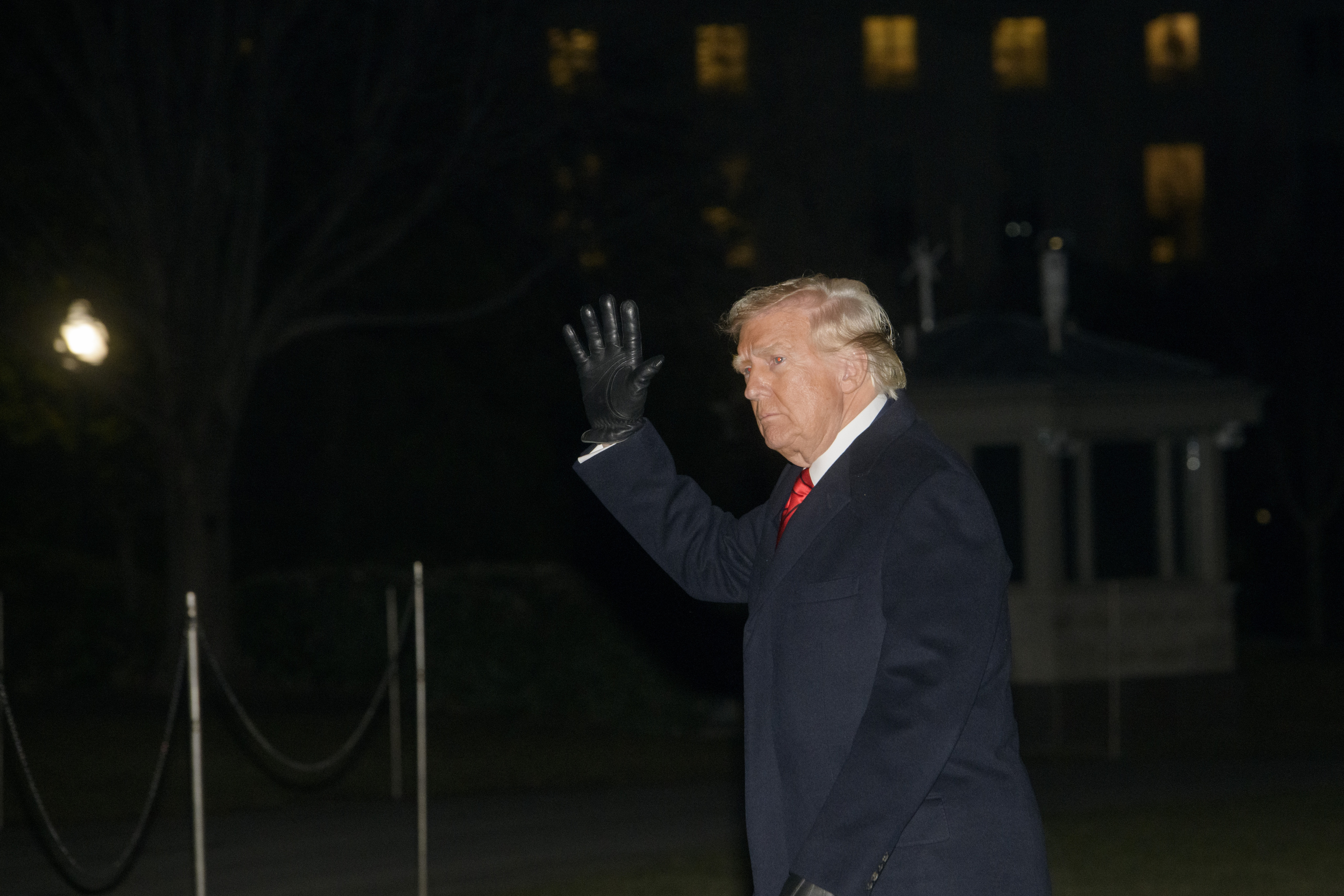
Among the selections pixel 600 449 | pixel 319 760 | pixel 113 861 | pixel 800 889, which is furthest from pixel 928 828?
pixel 319 760

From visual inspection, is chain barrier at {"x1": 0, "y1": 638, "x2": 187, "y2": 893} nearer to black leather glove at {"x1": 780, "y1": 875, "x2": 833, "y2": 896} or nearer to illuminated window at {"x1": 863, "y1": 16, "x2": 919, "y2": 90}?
black leather glove at {"x1": 780, "y1": 875, "x2": 833, "y2": 896}

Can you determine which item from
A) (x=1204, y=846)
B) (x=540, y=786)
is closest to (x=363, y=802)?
(x=540, y=786)

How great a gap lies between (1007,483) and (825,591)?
16999 mm

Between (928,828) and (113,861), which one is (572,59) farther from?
(928,828)

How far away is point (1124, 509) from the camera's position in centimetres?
2066

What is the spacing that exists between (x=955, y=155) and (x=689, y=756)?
27037 millimetres

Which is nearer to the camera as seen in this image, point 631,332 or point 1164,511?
point 631,332

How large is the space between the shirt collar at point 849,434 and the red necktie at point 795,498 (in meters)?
0.05

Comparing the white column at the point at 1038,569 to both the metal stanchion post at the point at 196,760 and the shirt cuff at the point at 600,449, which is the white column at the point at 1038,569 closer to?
the metal stanchion post at the point at 196,760

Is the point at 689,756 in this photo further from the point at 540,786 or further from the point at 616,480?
the point at 616,480

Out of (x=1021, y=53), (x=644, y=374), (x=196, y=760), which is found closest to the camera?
(x=644, y=374)

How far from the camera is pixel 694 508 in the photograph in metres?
4.16

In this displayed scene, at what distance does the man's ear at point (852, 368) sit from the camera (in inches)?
141

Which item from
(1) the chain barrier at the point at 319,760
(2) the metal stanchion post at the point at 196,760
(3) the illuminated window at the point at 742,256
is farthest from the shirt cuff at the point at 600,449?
(3) the illuminated window at the point at 742,256
